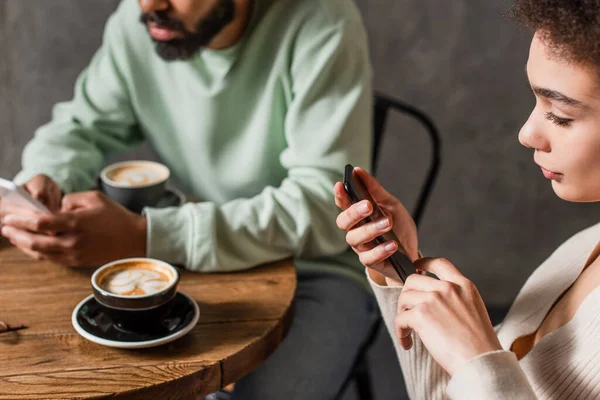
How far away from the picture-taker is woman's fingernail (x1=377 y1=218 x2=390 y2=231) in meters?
1.03

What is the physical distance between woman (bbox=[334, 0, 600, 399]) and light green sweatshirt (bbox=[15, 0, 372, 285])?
349mm

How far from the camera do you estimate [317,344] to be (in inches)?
56.4

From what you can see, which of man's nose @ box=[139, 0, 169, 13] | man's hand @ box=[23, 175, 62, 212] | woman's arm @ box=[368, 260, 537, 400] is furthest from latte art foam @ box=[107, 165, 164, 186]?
woman's arm @ box=[368, 260, 537, 400]

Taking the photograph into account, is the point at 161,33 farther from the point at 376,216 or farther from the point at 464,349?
the point at 464,349

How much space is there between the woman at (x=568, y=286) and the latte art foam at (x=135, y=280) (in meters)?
0.32

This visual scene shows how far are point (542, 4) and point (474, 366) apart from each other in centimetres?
46

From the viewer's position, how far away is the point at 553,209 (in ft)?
8.29

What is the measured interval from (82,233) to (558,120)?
0.85m

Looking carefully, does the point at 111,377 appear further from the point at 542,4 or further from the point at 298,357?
the point at 542,4

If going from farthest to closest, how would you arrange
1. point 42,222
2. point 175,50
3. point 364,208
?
point 175,50 < point 42,222 < point 364,208

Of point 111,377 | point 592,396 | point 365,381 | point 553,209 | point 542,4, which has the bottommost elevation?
point 365,381

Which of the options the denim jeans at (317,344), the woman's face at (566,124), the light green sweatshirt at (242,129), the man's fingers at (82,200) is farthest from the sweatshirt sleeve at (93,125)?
the woman's face at (566,124)

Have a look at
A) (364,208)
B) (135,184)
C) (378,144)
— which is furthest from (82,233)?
(378,144)

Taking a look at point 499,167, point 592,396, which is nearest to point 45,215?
point 592,396
